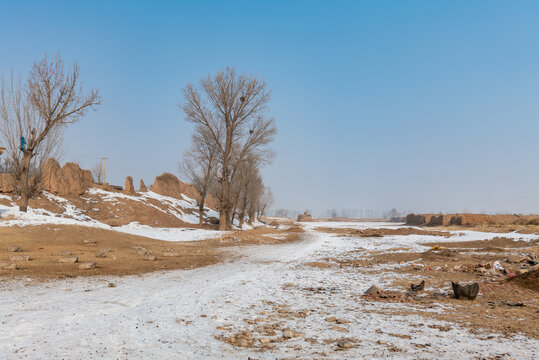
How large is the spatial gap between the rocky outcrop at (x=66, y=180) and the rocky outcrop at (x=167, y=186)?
13626 mm

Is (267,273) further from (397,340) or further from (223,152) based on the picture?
(223,152)

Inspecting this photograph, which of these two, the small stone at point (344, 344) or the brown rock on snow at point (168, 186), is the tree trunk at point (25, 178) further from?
the brown rock on snow at point (168, 186)

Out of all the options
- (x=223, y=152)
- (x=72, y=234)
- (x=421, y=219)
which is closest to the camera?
(x=72, y=234)

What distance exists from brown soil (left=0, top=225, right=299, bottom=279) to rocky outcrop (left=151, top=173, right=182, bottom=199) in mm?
35925

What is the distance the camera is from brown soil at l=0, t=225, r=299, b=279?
33.4 feet

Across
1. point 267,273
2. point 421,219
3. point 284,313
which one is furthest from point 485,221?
point 284,313

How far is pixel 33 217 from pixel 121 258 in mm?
9838

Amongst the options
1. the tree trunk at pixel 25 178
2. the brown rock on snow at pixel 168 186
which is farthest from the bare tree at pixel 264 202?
the tree trunk at pixel 25 178

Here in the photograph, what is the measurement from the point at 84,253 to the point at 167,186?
43336 mm

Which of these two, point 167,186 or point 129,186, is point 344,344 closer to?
point 129,186

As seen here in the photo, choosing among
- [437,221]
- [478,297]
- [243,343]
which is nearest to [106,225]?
[243,343]

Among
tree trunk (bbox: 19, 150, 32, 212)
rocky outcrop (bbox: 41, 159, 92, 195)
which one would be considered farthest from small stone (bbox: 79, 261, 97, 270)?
rocky outcrop (bbox: 41, 159, 92, 195)

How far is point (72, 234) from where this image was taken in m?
17.5

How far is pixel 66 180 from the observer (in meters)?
39.0
